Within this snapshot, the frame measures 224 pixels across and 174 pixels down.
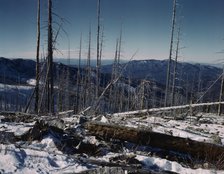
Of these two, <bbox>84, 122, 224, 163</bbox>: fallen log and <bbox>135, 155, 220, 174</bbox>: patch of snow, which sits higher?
<bbox>84, 122, 224, 163</bbox>: fallen log

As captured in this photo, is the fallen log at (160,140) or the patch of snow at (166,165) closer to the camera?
the patch of snow at (166,165)

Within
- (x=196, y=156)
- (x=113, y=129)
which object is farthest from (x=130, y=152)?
(x=196, y=156)

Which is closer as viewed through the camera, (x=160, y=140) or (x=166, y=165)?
(x=166, y=165)

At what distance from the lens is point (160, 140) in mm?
5684

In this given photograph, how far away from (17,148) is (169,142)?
2922 millimetres

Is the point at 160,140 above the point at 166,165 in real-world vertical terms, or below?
above

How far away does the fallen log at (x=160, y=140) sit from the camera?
5.29 m

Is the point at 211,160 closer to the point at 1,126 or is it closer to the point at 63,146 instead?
the point at 63,146

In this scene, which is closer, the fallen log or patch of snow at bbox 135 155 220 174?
patch of snow at bbox 135 155 220 174

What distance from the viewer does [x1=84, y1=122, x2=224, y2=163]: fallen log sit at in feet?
17.3

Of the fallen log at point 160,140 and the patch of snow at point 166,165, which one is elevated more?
the fallen log at point 160,140

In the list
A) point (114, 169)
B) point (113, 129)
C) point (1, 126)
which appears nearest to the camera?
point (114, 169)

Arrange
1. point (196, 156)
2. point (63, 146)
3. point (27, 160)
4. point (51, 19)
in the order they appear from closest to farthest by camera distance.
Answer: point (27, 160), point (63, 146), point (196, 156), point (51, 19)

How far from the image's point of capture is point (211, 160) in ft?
17.2
